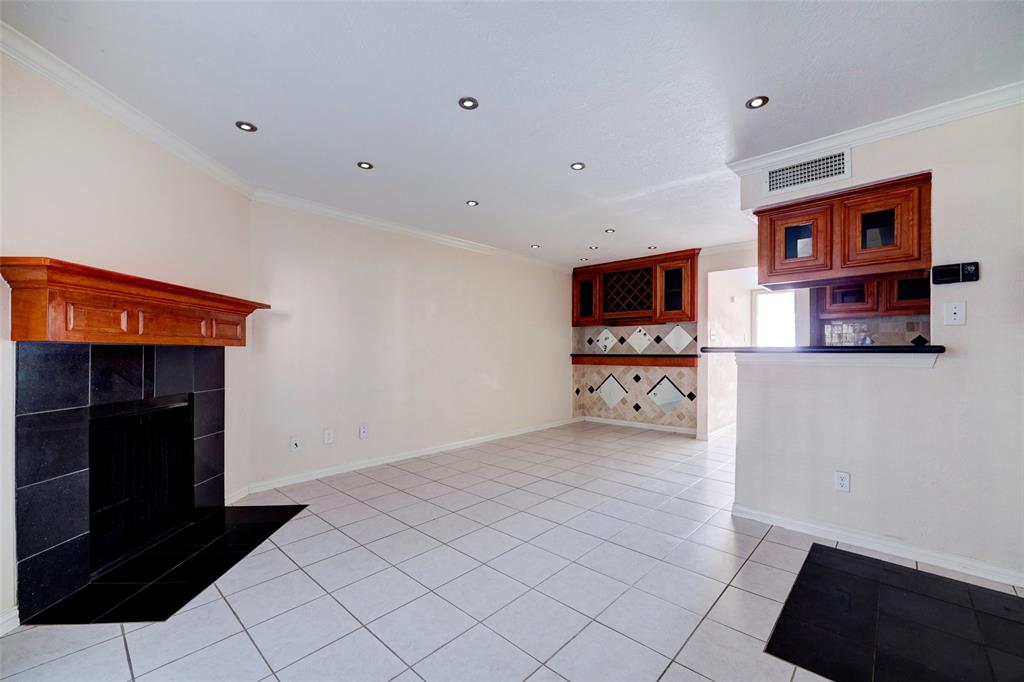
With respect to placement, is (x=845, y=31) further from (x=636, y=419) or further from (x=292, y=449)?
(x=636, y=419)

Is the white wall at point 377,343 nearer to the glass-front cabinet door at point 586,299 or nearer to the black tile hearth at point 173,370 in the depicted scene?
the black tile hearth at point 173,370

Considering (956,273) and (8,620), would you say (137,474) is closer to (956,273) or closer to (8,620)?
(8,620)

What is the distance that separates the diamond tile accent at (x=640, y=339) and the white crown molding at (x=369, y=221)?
6.84ft

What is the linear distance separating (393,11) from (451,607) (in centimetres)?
247

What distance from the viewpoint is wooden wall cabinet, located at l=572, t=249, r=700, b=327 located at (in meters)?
5.44

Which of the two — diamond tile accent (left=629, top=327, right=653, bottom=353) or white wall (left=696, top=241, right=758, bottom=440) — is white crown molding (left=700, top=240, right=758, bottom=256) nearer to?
white wall (left=696, top=241, right=758, bottom=440)

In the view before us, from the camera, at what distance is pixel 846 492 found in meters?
2.57

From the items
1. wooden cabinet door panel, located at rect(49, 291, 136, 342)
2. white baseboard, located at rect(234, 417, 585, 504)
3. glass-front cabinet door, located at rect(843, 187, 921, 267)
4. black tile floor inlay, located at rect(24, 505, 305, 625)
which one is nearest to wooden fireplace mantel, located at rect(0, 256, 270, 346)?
wooden cabinet door panel, located at rect(49, 291, 136, 342)

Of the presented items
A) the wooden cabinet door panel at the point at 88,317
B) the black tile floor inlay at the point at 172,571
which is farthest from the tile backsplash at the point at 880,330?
the wooden cabinet door panel at the point at 88,317

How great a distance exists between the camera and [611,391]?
255 inches

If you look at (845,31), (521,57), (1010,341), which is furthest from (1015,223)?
(521,57)

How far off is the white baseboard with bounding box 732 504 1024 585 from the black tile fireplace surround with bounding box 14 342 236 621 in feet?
12.4

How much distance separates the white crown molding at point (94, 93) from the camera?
69.2 inches

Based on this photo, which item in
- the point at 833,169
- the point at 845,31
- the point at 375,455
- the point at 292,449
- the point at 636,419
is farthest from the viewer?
the point at 636,419
